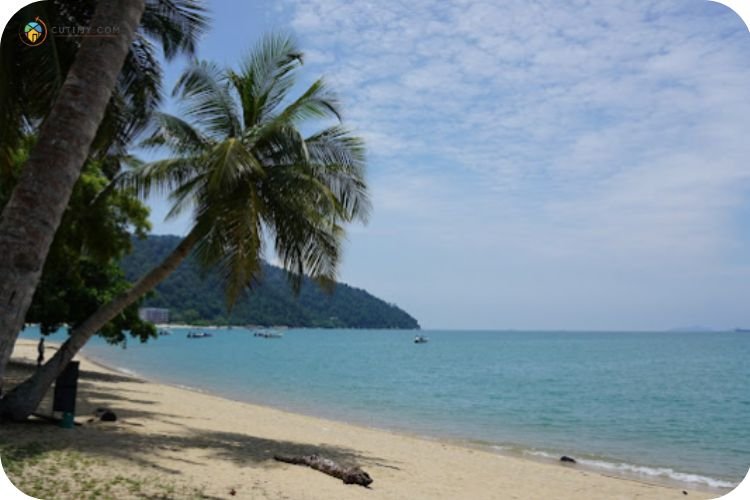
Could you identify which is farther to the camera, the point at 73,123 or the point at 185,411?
the point at 185,411

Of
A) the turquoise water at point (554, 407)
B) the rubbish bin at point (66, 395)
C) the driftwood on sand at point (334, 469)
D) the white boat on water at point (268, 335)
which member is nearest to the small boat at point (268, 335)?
the white boat on water at point (268, 335)

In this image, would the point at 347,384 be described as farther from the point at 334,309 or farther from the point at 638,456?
the point at 334,309

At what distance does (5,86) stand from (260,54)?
4622mm

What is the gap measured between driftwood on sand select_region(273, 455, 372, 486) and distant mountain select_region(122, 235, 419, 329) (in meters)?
2.79

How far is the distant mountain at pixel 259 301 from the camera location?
11.7 meters

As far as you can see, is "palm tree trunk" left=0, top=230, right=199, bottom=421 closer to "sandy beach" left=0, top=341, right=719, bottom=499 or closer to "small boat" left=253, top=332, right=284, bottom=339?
"sandy beach" left=0, top=341, right=719, bottom=499

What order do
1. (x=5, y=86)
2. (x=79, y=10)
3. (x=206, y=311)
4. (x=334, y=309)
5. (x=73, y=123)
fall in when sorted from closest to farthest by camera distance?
(x=73, y=123) → (x=5, y=86) → (x=79, y=10) → (x=206, y=311) → (x=334, y=309)

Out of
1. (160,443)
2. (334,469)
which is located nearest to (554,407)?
(334,469)

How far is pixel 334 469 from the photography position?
8.38 meters

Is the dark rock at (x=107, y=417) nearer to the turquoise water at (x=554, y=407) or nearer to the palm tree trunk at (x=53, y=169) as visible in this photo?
the palm tree trunk at (x=53, y=169)

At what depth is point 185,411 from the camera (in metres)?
15.4

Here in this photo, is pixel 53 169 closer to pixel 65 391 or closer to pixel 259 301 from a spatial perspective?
pixel 65 391

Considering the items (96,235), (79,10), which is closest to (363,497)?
(79,10)

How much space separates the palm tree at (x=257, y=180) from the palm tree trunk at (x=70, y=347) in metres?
0.02
